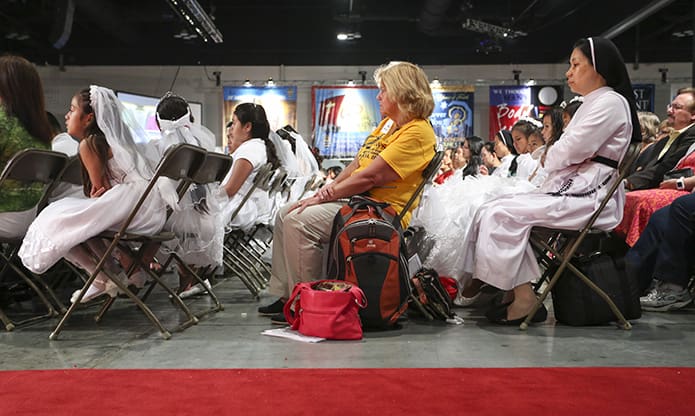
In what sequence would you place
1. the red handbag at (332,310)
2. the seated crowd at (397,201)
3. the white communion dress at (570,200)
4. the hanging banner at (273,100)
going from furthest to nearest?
the hanging banner at (273,100) < the white communion dress at (570,200) < the seated crowd at (397,201) < the red handbag at (332,310)

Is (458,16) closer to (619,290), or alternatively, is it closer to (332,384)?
(619,290)

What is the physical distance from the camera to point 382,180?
3494 mm

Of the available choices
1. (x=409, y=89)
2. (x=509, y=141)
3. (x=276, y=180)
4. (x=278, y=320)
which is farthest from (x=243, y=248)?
(x=509, y=141)

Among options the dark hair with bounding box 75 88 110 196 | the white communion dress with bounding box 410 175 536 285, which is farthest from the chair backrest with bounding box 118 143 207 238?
the white communion dress with bounding box 410 175 536 285

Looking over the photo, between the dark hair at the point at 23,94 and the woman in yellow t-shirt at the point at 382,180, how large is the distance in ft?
4.51

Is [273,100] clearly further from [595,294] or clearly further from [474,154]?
[595,294]

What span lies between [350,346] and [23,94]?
2192 millimetres

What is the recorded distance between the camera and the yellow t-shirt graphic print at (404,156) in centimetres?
346

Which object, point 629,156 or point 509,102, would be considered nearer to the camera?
point 629,156

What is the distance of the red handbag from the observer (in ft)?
9.99

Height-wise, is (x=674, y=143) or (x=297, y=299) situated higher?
(x=674, y=143)

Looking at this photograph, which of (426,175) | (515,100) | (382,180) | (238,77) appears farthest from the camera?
(238,77)

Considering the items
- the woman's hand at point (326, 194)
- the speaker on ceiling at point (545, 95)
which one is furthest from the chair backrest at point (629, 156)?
the speaker on ceiling at point (545, 95)

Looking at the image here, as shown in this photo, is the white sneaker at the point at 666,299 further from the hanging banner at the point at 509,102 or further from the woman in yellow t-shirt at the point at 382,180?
the hanging banner at the point at 509,102
